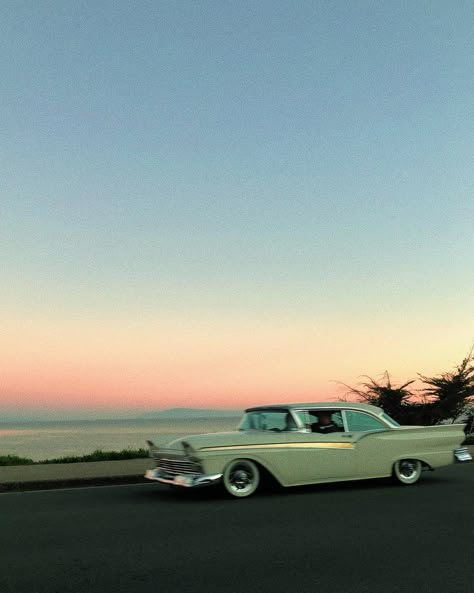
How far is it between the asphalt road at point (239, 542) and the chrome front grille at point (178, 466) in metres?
0.41

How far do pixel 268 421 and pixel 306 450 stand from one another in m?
0.86

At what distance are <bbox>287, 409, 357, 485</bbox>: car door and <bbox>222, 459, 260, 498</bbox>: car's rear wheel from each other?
616 mm

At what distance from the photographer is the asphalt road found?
626cm

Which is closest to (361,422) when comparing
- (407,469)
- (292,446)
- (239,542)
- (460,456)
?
(407,469)

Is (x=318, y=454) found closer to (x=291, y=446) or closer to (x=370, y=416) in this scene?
(x=291, y=446)

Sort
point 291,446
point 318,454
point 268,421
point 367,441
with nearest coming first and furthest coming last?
point 291,446 < point 318,454 < point 268,421 < point 367,441

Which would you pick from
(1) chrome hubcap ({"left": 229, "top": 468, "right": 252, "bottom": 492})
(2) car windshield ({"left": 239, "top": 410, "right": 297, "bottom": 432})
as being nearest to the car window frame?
(2) car windshield ({"left": 239, "top": 410, "right": 297, "bottom": 432})

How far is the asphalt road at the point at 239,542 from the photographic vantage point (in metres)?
6.26

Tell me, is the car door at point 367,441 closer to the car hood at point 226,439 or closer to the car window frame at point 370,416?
the car window frame at point 370,416

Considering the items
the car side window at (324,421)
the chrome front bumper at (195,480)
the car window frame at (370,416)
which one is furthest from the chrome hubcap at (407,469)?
the chrome front bumper at (195,480)

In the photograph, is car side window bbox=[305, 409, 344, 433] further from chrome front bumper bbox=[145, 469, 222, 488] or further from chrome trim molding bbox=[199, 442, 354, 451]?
chrome front bumper bbox=[145, 469, 222, 488]

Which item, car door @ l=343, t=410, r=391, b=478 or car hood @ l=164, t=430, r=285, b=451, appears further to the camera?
car door @ l=343, t=410, r=391, b=478

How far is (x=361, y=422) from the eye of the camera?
42.0 feet

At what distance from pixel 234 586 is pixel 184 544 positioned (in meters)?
1.79
